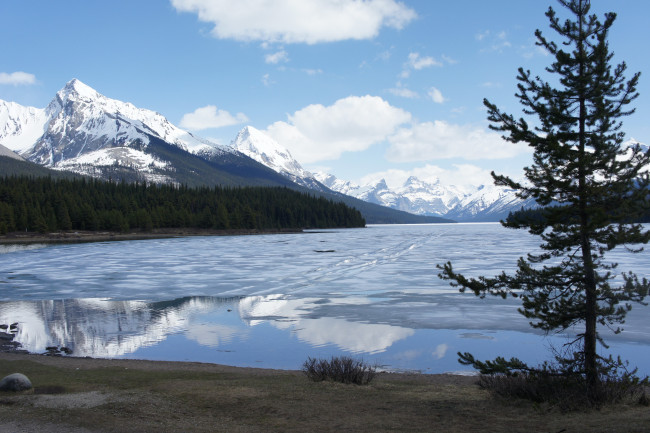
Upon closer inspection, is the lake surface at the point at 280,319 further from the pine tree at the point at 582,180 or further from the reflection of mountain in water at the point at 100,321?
the pine tree at the point at 582,180

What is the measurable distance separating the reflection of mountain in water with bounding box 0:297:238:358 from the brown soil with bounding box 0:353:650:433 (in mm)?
5630

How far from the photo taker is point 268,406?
39.9ft

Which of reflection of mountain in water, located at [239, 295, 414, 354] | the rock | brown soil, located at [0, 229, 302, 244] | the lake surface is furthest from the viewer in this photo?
brown soil, located at [0, 229, 302, 244]

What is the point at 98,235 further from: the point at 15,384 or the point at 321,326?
the point at 15,384

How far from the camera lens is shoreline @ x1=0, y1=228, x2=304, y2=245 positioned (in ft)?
413

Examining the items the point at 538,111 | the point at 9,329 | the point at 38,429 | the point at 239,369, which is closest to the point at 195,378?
the point at 239,369

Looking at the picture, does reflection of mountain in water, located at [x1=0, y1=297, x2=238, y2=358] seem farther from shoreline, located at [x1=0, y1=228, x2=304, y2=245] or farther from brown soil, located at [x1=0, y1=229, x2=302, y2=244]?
brown soil, located at [x1=0, y1=229, x2=302, y2=244]

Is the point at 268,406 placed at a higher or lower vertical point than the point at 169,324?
higher

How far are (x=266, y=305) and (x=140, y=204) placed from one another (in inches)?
6476

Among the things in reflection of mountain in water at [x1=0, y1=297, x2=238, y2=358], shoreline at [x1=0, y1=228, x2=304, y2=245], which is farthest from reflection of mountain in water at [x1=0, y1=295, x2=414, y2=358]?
shoreline at [x1=0, y1=228, x2=304, y2=245]

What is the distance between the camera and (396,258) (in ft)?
216

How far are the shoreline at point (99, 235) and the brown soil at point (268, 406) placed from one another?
118 meters

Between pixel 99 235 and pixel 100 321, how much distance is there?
130 metres

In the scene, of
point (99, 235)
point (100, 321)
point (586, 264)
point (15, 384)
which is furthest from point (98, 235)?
point (586, 264)
